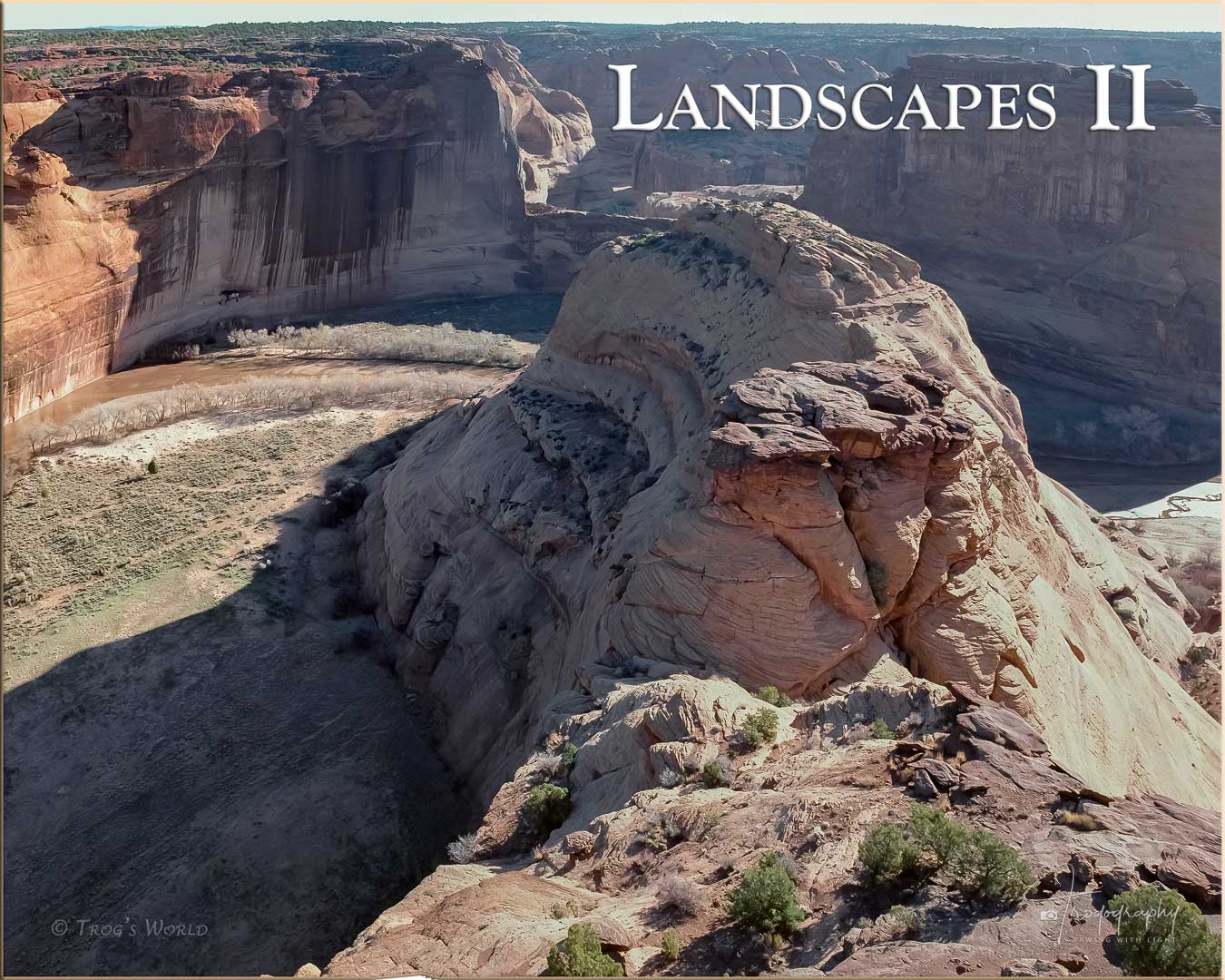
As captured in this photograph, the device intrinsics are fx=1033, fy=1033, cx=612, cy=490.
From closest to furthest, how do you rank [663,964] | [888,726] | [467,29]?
[663,964]
[888,726]
[467,29]

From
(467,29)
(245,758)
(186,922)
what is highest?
(467,29)

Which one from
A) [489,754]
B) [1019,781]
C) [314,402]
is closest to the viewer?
[1019,781]

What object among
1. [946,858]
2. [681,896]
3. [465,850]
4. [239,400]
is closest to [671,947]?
[681,896]

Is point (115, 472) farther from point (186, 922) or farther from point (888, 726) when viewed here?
point (888, 726)

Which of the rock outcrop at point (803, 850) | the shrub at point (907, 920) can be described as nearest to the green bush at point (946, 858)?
the rock outcrop at point (803, 850)

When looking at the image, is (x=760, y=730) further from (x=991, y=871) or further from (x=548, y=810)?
(x=991, y=871)

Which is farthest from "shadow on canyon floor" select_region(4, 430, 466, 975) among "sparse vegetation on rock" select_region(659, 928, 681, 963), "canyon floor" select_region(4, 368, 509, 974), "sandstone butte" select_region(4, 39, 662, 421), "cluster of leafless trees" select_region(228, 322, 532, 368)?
"cluster of leafless trees" select_region(228, 322, 532, 368)

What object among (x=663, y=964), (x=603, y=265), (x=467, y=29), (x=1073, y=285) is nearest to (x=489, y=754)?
(x=663, y=964)
